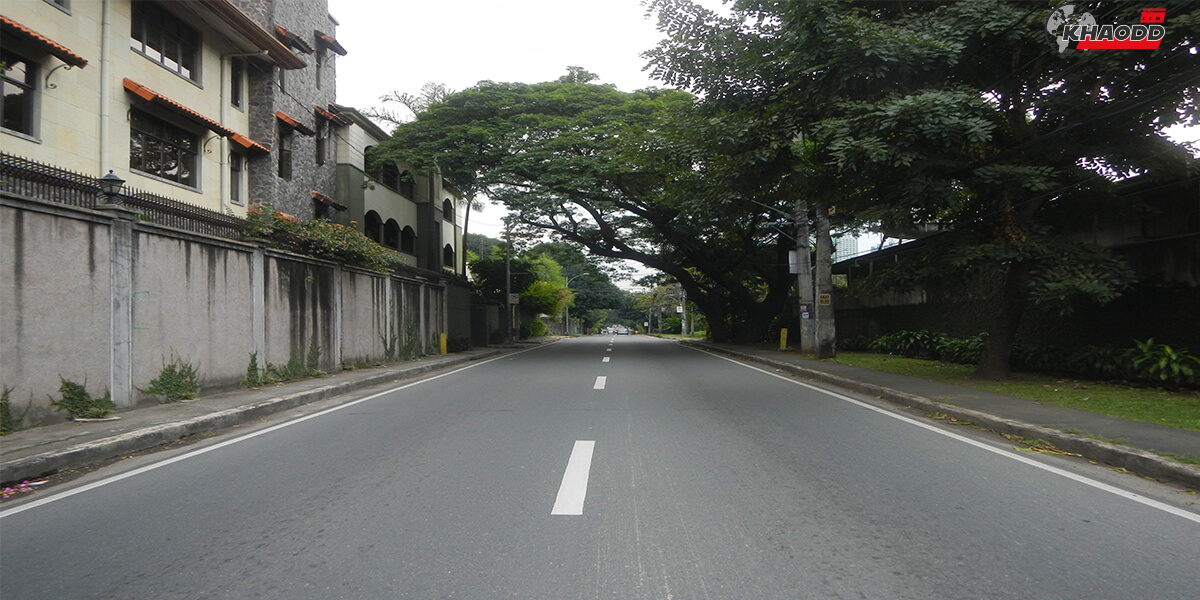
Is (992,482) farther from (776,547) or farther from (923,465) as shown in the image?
(776,547)

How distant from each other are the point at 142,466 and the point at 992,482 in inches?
290

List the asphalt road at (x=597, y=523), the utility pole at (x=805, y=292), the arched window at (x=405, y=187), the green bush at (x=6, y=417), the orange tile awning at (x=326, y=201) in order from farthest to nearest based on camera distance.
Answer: the arched window at (x=405, y=187), the utility pole at (x=805, y=292), the orange tile awning at (x=326, y=201), the green bush at (x=6, y=417), the asphalt road at (x=597, y=523)

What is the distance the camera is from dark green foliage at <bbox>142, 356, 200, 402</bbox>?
970 centimetres

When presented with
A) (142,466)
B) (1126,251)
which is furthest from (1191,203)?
(142,466)

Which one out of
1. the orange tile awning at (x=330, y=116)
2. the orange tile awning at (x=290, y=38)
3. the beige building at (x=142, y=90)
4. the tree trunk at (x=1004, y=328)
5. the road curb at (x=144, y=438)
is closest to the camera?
the road curb at (x=144, y=438)

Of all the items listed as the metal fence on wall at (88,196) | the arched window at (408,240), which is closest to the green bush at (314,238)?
the metal fence on wall at (88,196)

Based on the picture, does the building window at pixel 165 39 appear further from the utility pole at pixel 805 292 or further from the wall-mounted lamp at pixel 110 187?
the utility pole at pixel 805 292

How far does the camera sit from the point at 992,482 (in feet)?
17.8

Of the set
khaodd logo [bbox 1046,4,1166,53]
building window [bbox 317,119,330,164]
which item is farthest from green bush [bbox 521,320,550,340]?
khaodd logo [bbox 1046,4,1166,53]

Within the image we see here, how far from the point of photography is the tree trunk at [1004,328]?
12.4 metres

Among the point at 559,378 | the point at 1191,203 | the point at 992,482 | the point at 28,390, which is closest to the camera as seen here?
the point at 992,482

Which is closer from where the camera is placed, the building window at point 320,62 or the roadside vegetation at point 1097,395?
the roadside vegetation at point 1097,395

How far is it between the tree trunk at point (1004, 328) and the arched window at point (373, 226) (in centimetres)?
2078

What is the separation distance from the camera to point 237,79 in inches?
718
